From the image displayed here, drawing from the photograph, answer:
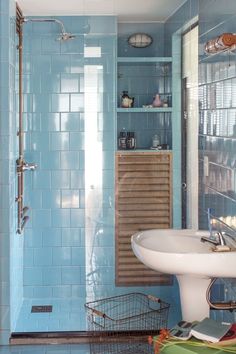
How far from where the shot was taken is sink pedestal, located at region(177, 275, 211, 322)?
3160mm

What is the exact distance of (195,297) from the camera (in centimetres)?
317

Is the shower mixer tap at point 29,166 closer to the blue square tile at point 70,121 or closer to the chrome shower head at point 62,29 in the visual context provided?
the blue square tile at point 70,121

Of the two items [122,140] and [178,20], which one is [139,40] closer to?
[178,20]

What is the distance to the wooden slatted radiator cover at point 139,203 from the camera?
4332 mm

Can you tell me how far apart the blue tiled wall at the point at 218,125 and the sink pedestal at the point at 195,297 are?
0.73 feet

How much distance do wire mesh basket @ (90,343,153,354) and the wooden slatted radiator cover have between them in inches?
21.3

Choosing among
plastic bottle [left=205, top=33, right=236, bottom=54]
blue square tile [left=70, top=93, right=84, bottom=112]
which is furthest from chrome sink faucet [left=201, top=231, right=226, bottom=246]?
blue square tile [left=70, top=93, right=84, bottom=112]

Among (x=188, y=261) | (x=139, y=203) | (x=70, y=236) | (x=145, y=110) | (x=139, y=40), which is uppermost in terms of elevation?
(x=139, y=40)

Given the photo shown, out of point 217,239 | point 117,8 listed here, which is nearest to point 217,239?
point 217,239

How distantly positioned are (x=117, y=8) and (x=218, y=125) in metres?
1.31

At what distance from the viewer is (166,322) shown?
162 inches

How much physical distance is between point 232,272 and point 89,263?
172 centimetres

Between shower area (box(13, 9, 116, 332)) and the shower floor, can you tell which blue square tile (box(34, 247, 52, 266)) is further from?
the shower floor

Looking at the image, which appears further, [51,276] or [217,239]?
[51,276]
